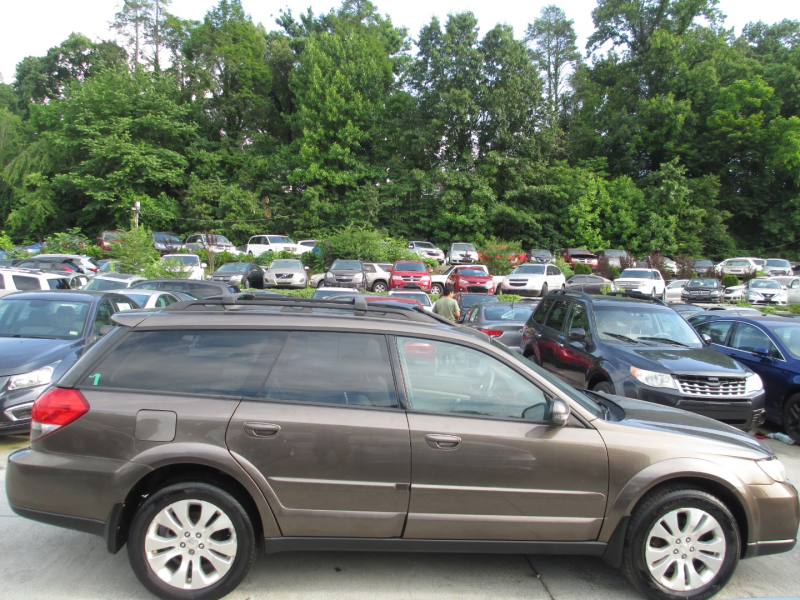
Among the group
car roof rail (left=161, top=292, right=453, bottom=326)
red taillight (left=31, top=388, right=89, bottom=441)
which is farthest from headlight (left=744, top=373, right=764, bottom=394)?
red taillight (left=31, top=388, right=89, bottom=441)

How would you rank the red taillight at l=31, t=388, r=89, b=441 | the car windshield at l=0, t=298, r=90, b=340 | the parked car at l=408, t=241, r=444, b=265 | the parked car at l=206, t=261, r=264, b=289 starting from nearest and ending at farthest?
the red taillight at l=31, t=388, r=89, b=441 → the car windshield at l=0, t=298, r=90, b=340 → the parked car at l=206, t=261, r=264, b=289 → the parked car at l=408, t=241, r=444, b=265

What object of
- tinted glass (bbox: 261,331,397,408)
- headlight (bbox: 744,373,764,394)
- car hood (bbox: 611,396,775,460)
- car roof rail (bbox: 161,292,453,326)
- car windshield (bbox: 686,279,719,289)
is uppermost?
car roof rail (bbox: 161,292,453,326)

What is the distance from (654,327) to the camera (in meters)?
7.79

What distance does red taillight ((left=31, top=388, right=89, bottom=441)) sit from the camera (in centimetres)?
332

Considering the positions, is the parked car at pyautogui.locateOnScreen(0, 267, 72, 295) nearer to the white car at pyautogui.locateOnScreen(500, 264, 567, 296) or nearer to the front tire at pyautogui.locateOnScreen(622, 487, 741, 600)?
the front tire at pyautogui.locateOnScreen(622, 487, 741, 600)

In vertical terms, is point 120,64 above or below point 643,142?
above

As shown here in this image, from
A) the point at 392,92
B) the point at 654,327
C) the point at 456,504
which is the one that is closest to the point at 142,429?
the point at 456,504

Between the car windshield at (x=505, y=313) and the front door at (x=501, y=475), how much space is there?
10.1m

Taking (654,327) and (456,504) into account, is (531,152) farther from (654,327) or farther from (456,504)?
(456,504)

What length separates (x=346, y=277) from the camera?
942 inches

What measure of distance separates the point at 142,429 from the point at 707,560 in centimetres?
347

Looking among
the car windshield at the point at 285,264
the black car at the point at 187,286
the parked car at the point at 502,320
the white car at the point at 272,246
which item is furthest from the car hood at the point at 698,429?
the white car at the point at 272,246

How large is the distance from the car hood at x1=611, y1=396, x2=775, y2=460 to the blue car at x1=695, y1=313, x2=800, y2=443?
15.4 feet

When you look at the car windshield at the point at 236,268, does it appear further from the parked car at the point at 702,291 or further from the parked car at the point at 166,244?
the parked car at the point at 702,291
